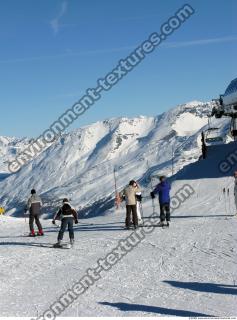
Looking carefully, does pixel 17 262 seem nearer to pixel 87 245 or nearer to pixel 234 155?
pixel 87 245

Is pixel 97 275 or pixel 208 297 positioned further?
pixel 97 275

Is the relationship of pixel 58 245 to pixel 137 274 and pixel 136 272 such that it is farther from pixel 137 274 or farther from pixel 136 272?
pixel 137 274

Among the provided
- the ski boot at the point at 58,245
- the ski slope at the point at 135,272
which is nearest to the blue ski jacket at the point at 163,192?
the ski slope at the point at 135,272

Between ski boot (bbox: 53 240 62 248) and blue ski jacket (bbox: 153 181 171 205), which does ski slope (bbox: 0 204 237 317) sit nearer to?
ski boot (bbox: 53 240 62 248)

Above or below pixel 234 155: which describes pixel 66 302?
below

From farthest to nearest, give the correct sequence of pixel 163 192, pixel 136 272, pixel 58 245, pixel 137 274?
pixel 163 192 < pixel 58 245 < pixel 136 272 < pixel 137 274

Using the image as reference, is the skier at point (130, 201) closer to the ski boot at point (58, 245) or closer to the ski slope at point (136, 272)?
the ski slope at point (136, 272)

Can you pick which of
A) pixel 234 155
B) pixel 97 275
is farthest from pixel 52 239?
pixel 234 155

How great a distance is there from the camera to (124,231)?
716 inches

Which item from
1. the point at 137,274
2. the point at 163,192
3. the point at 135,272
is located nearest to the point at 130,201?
the point at 163,192

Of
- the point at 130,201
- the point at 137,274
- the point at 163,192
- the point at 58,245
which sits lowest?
the point at 137,274

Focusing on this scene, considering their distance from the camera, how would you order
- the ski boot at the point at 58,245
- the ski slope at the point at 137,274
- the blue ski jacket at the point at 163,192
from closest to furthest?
1. the ski slope at the point at 137,274
2. the ski boot at the point at 58,245
3. the blue ski jacket at the point at 163,192

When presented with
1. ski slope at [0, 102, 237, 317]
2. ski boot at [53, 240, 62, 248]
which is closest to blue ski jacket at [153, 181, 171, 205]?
ski slope at [0, 102, 237, 317]

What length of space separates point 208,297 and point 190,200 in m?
17.9
